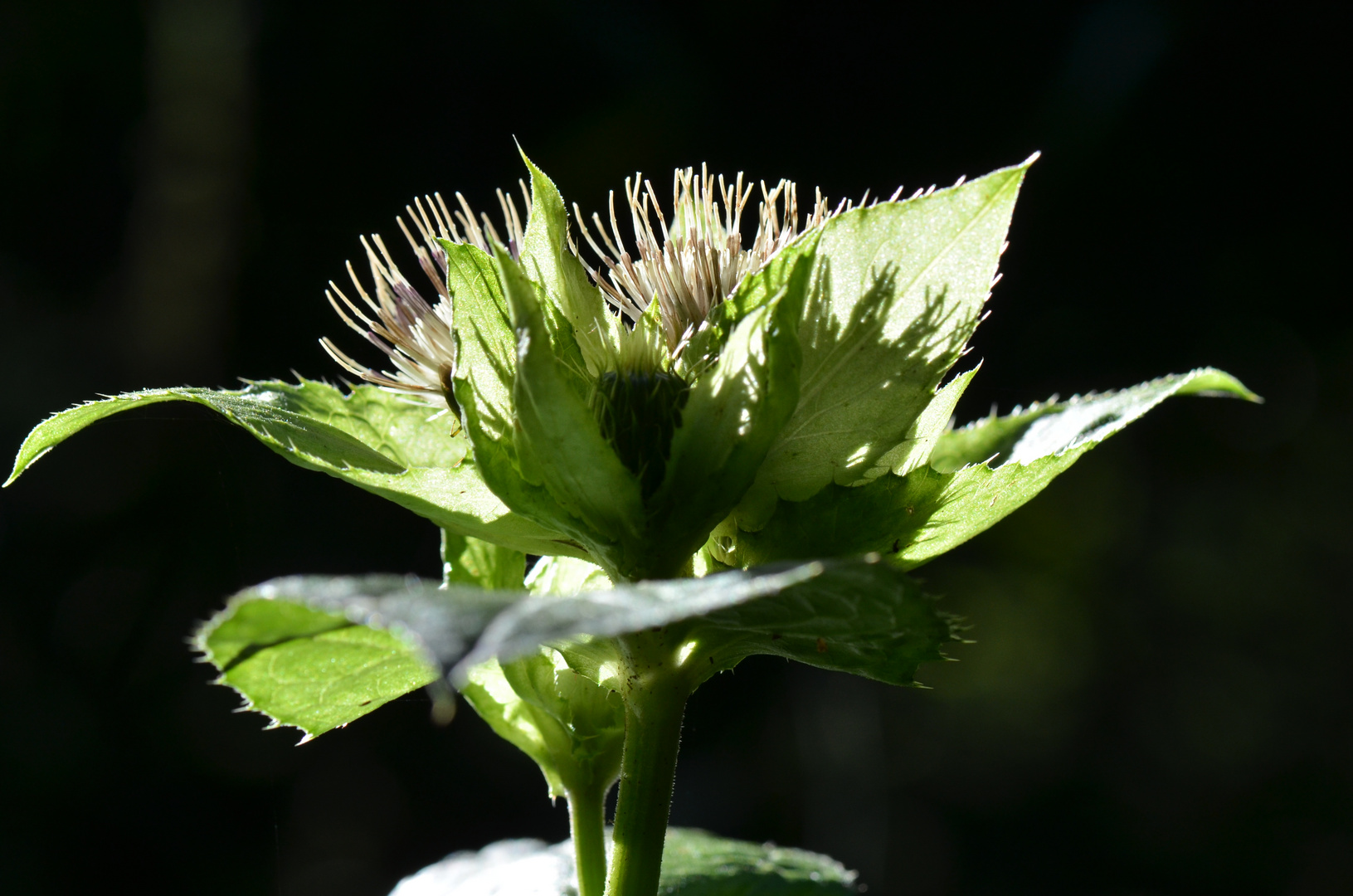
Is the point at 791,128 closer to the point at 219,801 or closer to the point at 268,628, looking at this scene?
the point at 219,801

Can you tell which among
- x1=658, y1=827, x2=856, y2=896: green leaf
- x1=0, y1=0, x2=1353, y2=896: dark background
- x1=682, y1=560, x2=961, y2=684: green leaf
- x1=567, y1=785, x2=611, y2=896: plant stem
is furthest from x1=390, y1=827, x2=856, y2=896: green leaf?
x1=0, y1=0, x2=1353, y2=896: dark background

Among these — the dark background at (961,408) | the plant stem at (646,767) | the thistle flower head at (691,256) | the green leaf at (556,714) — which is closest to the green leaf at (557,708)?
the green leaf at (556,714)

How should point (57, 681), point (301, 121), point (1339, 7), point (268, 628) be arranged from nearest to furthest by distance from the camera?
point (268, 628) < point (57, 681) < point (301, 121) < point (1339, 7)

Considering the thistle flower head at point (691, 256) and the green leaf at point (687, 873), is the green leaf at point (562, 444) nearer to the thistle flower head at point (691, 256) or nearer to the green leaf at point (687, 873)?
the thistle flower head at point (691, 256)

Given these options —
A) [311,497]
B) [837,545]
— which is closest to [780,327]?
[837,545]

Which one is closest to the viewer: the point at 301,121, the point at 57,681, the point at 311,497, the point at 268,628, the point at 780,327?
the point at 268,628

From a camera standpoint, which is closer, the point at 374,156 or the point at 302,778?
the point at 302,778

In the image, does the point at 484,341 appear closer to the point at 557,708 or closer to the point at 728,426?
the point at 728,426
